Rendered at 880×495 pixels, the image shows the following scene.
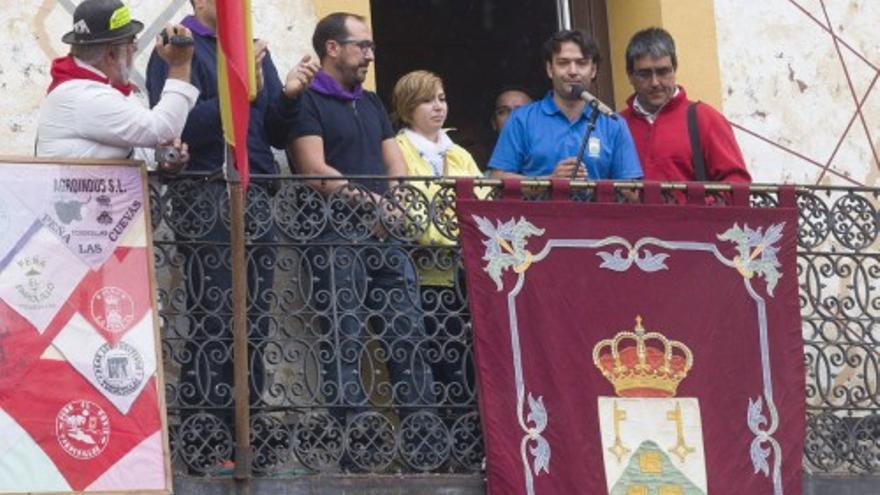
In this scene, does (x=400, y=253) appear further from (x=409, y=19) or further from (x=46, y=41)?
(x=409, y=19)

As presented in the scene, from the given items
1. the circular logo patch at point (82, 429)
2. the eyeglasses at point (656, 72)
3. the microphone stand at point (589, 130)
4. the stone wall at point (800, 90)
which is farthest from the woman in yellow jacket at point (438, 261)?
the stone wall at point (800, 90)

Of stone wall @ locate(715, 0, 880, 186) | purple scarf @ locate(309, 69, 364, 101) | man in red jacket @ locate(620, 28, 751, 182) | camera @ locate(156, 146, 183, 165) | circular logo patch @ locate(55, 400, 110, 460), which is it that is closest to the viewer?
circular logo patch @ locate(55, 400, 110, 460)

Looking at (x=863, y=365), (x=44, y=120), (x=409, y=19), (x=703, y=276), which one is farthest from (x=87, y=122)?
(x=409, y=19)

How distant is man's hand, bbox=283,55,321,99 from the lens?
14.7 m

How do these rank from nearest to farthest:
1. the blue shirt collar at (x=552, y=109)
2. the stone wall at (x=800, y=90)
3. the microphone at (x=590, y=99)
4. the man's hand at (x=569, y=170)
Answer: the microphone at (x=590, y=99)
the man's hand at (x=569, y=170)
the blue shirt collar at (x=552, y=109)
the stone wall at (x=800, y=90)

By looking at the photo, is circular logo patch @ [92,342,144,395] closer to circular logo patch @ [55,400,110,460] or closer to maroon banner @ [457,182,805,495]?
circular logo patch @ [55,400,110,460]

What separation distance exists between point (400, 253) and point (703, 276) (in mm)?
1499

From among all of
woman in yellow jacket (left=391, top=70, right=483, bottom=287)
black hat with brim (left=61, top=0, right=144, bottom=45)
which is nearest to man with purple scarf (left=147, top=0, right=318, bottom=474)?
black hat with brim (left=61, top=0, right=144, bottom=45)

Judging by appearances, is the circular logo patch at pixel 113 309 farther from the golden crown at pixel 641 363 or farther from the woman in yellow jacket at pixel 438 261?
the golden crown at pixel 641 363

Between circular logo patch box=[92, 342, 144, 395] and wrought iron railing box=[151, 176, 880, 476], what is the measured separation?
0.30m

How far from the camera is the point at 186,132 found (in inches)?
581

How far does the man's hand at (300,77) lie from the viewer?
14.7 meters

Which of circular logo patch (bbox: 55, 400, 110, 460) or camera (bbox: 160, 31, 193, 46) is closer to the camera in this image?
circular logo patch (bbox: 55, 400, 110, 460)

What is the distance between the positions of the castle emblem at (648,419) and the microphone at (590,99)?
1.00m
